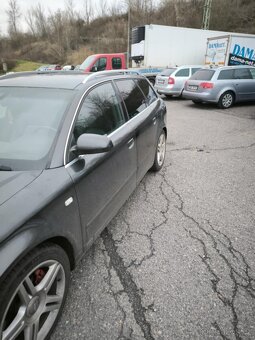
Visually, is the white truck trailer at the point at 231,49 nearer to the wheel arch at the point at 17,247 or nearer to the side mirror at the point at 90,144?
the side mirror at the point at 90,144

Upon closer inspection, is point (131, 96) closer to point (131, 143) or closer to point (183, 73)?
point (131, 143)

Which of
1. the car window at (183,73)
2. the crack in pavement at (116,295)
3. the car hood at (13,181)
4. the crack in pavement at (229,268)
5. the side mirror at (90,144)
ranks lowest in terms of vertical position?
the crack in pavement at (229,268)

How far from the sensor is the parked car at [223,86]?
9.59 meters

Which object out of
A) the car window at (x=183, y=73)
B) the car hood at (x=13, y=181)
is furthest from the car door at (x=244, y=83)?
the car hood at (x=13, y=181)

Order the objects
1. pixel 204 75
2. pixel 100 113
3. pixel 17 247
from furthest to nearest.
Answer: pixel 204 75 < pixel 100 113 < pixel 17 247

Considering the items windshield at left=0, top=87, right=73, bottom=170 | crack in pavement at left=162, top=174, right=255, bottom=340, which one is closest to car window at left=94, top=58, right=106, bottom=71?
windshield at left=0, top=87, right=73, bottom=170

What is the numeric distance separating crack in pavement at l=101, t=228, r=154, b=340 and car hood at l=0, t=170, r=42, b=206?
1247 mm

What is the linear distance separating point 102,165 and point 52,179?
614 millimetres

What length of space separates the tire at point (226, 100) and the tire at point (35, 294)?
381 inches

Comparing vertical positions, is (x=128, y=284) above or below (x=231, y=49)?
below

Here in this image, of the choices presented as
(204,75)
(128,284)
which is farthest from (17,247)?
(204,75)

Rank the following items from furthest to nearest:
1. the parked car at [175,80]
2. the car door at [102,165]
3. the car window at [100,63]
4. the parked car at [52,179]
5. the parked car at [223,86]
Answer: the car window at [100,63]
the parked car at [175,80]
the parked car at [223,86]
the car door at [102,165]
the parked car at [52,179]

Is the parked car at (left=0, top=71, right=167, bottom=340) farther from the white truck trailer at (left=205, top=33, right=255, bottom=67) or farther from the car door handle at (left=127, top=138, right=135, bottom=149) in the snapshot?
the white truck trailer at (left=205, top=33, right=255, bottom=67)

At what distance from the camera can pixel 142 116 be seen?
333 centimetres
